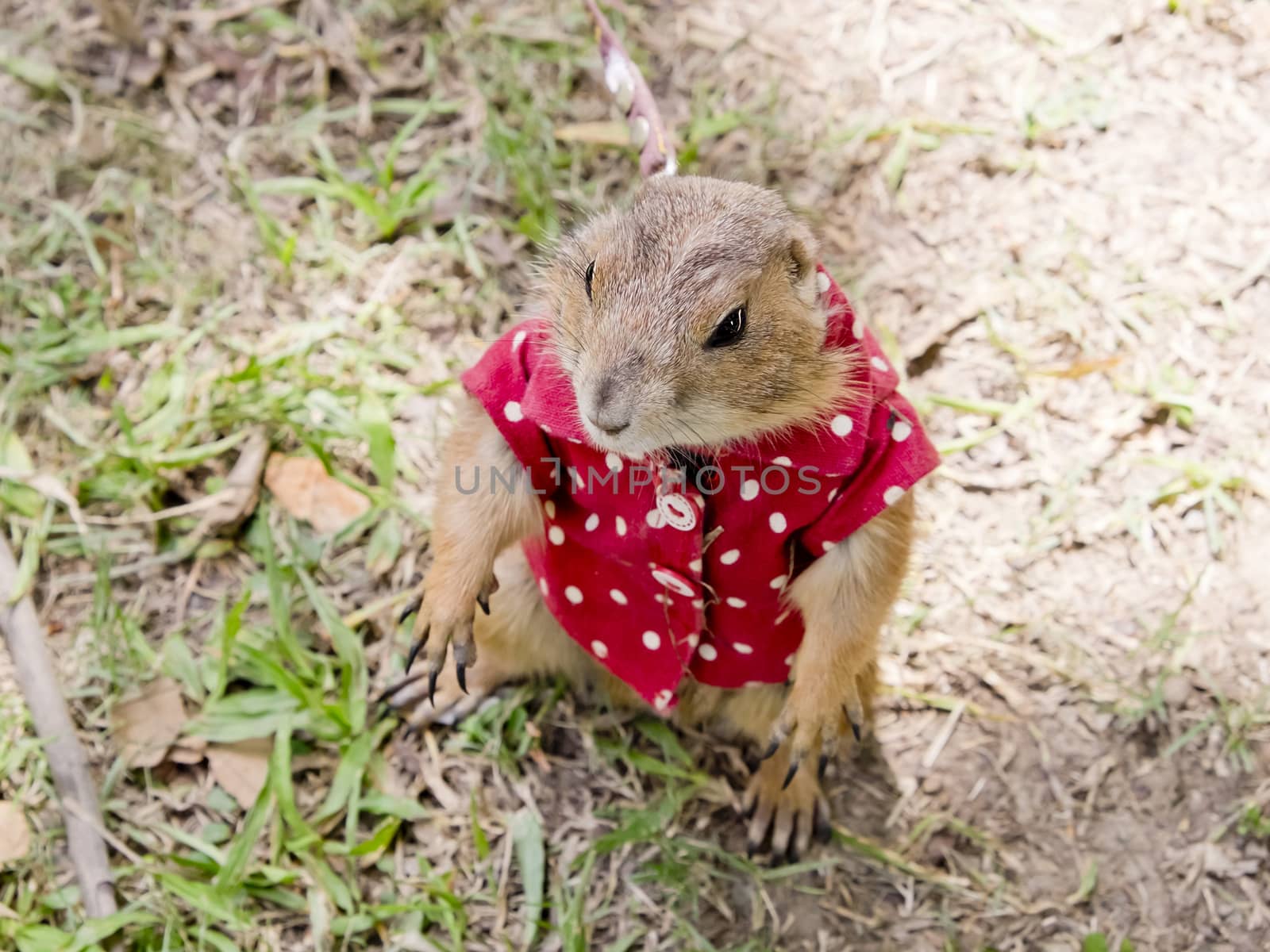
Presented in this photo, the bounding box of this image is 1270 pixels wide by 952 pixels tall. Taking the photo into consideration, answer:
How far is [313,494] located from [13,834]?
143cm

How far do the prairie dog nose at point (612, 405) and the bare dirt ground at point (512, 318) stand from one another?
183cm

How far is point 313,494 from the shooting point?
425cm

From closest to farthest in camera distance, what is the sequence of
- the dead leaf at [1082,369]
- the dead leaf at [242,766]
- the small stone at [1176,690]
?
the dead leaf at [242,766] < the small stone at [1176,690] < the dead leaf at [1082,369]

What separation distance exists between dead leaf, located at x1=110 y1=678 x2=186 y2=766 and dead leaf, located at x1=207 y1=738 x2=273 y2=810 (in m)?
0.14

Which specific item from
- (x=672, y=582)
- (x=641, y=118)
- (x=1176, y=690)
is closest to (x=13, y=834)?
(x=672, y=582)

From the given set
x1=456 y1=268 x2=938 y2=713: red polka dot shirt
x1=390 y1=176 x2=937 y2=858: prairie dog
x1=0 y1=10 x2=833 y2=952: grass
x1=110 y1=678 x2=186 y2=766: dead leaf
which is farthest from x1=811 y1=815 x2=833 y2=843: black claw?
x1=110 y1=678 x2=186 y2=766: dead leaf

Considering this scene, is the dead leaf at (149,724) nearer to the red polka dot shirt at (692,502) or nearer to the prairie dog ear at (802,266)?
the red polka dot shirt at (692,502)

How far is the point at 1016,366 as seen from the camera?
14.9 feet

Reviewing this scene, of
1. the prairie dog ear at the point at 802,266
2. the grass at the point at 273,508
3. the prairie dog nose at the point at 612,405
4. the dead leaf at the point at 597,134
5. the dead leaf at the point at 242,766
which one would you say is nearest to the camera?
the prairie dog nose at the point at 612,405

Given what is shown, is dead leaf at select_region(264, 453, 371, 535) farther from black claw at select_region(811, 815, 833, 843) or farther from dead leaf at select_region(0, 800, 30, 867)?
black claw at select_region(811, 815, 833, 843)

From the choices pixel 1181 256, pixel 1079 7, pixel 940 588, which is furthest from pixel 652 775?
pixel 1079 7

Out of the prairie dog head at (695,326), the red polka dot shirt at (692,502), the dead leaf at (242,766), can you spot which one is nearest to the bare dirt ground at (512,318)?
the dead leaf at (242,766)

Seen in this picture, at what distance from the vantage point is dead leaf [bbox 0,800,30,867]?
350 cm

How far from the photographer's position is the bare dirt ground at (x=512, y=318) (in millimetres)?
3689
